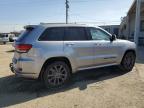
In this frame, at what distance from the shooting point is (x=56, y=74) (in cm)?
698

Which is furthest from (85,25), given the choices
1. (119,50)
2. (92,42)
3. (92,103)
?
(92,103)

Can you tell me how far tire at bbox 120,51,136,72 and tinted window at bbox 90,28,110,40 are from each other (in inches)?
47.9

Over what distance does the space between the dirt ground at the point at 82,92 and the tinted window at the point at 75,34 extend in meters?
1.40

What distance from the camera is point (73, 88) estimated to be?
22.9 feet

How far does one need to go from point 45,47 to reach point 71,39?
1.01m

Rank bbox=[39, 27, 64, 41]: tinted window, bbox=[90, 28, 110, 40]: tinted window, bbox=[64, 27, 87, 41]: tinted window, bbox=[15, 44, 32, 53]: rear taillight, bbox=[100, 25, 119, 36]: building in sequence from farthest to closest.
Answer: bbox=[100, 25, 119, 36]: building < bbox=[90, 28, 110, 40]: tinted window < bbox=[64, 27, 87, 41]: tinted window < bbox=[39, 27, 64, 41]: tinted window < bbox=[15, 44, 32, 53]: rear taillight

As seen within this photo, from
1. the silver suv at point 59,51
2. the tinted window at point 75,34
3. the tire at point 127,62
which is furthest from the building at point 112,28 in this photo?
the tinted window at point 75,34

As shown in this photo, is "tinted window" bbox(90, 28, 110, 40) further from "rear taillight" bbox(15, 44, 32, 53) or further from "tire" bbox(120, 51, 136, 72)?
"rear taillight" bbox(15, 44, 32, 53)

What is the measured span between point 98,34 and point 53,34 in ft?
5.81

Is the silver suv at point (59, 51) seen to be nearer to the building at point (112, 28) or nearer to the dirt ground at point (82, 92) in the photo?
the dirt ground at point (82, 92)

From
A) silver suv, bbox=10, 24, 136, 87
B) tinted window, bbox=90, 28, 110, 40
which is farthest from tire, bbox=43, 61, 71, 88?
tinted window, bbox=90, 28, 110, 40

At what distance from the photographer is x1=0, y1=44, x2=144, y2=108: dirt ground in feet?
18.6

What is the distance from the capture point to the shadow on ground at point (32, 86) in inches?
245

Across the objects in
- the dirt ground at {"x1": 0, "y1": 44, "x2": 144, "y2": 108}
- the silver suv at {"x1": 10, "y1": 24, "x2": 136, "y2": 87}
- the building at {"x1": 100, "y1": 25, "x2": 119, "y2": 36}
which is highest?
the building at {"x1": 100, "y1": 25, "x2": 119, "y2": 36}
